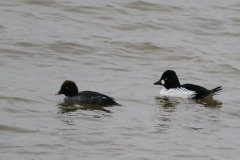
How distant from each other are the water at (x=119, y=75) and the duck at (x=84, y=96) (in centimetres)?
21

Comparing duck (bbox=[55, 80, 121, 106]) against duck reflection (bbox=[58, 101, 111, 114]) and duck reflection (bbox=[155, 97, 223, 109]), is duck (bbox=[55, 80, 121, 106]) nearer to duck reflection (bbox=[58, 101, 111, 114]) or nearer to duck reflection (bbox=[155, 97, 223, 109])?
duck reflection (bbox=[58, 101, 111, 114])

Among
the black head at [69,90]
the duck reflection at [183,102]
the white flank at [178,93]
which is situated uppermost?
the black head at [69,90]

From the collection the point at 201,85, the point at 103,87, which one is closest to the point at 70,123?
the point at 103,87

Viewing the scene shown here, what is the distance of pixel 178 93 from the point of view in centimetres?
1190

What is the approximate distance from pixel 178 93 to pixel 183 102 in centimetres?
55

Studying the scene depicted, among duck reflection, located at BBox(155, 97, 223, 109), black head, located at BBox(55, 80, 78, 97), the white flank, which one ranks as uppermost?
black head, located at BBox(55, 80, 78, 97)

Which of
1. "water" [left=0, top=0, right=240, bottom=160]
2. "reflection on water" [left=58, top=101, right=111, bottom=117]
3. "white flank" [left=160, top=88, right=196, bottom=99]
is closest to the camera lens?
"water" [left=0, top=0, right=240, bottom=160]

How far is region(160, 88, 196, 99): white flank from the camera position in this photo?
11.7m

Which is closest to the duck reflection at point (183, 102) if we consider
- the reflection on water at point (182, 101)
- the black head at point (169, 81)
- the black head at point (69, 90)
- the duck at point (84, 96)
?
the reflection on water at point (182, 101)

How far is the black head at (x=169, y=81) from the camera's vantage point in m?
12.2

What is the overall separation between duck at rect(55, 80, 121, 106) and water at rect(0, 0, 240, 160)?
211 millimetres

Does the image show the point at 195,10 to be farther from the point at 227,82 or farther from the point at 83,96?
the point at 83,96

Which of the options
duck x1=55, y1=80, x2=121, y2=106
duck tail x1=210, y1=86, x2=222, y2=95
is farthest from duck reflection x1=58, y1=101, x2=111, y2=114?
duck tail x1=210, y1=86, x2=222, y2=95

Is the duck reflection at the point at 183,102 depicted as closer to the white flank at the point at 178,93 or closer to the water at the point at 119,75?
the water at the point at 119,75
